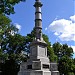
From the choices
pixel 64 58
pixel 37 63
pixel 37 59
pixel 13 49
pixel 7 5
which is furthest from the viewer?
pixel 64 58

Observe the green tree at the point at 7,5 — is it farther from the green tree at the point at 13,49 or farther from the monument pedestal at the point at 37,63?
the green tree at the point at 13,49

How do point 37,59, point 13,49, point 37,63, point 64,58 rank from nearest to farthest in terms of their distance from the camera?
1. point 37,63
2. point 37,59
3. point 13,49
4. point 64,58

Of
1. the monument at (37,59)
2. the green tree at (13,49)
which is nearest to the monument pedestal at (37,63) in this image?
the monument at (37,59)

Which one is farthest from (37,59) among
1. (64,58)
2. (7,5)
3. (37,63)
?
(64,58)

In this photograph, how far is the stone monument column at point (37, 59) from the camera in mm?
23547

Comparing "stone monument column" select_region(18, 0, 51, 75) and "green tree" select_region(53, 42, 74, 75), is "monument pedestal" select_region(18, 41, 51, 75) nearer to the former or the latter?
"stone monument column" select_region(18, 0, 51, 75)

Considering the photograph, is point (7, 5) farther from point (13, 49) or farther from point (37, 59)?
point (13, 49)

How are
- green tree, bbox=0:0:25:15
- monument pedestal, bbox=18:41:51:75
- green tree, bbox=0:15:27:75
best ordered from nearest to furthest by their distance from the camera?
green tree, bbox=0:0:25:15, monument pedestal, bbox=18:41:51:75, green tree, bbox=0:15:27:75

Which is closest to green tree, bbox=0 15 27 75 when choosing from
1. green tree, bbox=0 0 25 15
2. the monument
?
the monument

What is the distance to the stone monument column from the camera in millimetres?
23547

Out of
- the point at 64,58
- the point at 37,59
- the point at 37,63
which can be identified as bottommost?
the point at 37,63

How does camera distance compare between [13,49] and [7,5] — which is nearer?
[7,5]

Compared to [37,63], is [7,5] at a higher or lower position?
higher

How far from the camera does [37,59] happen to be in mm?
24234
